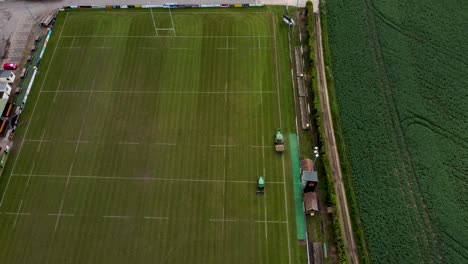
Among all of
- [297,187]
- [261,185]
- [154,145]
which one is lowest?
[261,185]

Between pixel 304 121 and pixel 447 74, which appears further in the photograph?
pixel 447 74

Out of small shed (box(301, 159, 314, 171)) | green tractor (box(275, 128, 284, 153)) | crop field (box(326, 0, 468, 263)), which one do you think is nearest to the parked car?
green tractor (box(275, 128, 284, 153))

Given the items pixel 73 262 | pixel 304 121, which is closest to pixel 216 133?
pixel 304 121

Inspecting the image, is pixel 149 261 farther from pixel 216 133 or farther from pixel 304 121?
pixel 304 121

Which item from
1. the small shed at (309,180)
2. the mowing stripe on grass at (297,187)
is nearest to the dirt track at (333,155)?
the small shed at (309,180)

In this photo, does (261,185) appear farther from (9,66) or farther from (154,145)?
(9,66)

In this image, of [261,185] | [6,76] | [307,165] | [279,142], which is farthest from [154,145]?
[6,76]
